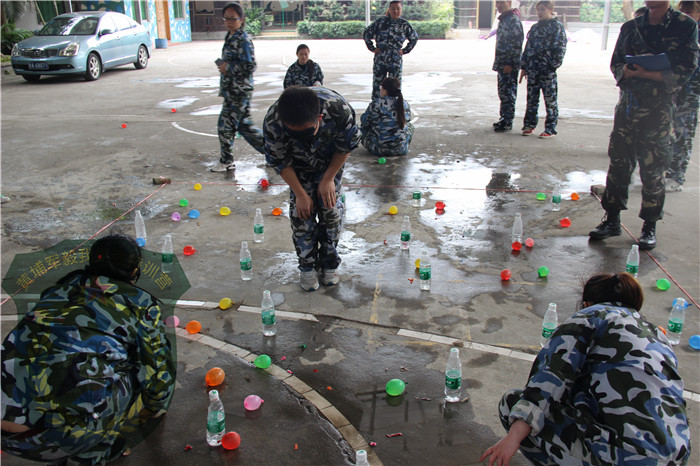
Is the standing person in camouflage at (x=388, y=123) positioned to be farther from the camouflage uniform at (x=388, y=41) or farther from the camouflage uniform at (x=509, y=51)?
the camouflage uniform at (x=509, y=51)

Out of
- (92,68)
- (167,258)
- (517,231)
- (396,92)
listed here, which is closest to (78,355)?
(167,258)

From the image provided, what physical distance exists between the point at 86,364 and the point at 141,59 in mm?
20464

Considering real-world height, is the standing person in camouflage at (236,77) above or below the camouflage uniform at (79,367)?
above

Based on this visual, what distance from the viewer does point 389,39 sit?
10547 millimetres

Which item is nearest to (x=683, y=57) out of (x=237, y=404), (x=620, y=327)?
(x=620, y=327)

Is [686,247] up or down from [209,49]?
down

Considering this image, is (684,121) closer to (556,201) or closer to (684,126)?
(684,126)

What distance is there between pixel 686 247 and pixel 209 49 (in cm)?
2784

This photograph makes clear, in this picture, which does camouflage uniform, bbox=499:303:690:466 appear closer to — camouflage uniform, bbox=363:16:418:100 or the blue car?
camouflage uniform, bbox=363:16:418:100

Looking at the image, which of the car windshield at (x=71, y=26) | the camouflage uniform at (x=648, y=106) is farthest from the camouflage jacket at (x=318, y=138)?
the car windshield at (x=71, y=26)

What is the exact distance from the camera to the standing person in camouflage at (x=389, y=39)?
1047 cm

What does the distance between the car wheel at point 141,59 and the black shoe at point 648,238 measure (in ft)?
62.9

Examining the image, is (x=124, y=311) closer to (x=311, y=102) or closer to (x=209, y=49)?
(x=311, y=102)

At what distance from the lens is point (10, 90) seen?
610 inches
